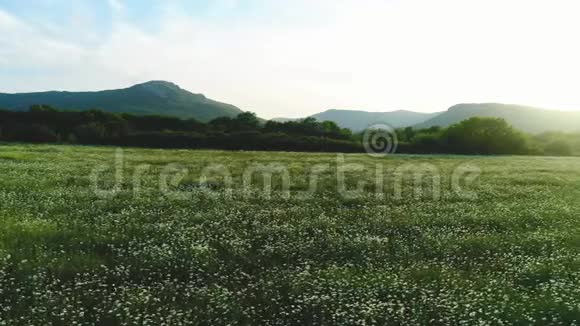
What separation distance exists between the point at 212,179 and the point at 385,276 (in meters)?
17.2

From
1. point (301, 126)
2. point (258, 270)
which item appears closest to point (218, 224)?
point (258, 270)

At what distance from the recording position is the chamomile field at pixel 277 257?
32.3 feet

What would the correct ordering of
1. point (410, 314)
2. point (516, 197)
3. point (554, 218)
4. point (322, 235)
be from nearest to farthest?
point (410, 314)
point (322, 235)
point (554, 218)
point (516, 197)

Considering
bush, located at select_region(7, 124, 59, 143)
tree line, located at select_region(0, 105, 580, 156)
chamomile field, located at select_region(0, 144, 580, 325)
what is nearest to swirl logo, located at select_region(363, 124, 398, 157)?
tree line, located at select_region(0, 105, 580, 156)

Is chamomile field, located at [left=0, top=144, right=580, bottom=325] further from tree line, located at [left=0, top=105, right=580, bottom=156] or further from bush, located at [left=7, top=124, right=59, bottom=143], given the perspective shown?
bush, located at [left=7, top=124, right=59, bottom=143]

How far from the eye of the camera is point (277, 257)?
13.4 m

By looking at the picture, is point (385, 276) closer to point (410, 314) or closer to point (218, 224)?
point (410, 314)

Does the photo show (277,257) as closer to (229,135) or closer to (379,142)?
(229,135)

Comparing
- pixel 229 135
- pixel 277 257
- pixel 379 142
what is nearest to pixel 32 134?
pixel 229 135

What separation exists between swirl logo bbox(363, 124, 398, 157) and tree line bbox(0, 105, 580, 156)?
1.76 metres

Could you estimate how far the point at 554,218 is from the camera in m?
19.3

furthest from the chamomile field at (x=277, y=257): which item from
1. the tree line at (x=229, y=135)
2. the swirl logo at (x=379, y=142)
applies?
the swirl logo at (x=379, y=142)

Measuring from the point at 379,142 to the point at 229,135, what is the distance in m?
31.5

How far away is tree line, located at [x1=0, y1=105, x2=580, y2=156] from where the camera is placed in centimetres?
7650
